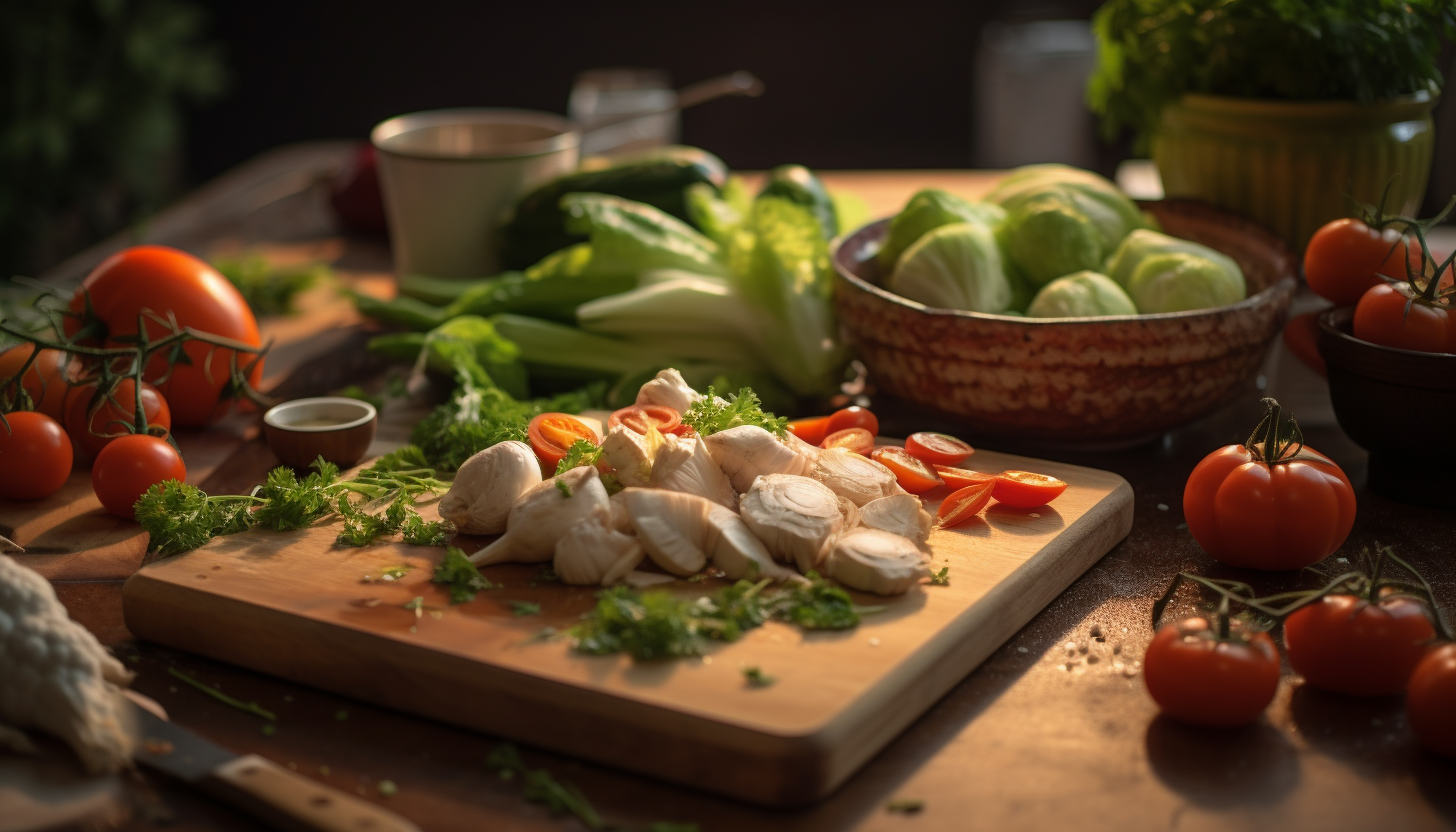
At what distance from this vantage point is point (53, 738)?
114 cm

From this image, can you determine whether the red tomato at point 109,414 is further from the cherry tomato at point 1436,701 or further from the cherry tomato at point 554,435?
the cherry tomato at point 1436,701

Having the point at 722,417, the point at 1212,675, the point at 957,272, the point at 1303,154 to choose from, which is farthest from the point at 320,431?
the point at 1303,154

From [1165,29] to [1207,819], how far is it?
147 centimetres

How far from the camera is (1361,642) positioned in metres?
1.19

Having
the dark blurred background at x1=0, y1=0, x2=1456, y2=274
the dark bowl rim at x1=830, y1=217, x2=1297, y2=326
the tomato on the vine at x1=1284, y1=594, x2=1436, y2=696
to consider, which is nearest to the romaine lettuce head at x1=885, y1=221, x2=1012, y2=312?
the dark bowl rim at x1=830, y1=217, x2=1297, y2=326

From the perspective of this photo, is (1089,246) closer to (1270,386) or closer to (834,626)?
(1270,386)

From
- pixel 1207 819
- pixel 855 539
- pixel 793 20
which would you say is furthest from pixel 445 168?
pixel 793 20

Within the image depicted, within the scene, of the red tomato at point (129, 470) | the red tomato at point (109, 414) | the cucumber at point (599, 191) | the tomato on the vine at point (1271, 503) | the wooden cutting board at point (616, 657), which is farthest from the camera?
the cucumber at point (599, 191)

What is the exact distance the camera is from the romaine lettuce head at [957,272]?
1818 mm

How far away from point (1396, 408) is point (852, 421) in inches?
27.6

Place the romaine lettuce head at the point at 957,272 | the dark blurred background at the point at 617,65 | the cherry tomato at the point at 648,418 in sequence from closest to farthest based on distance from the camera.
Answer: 1. the cherry tomato at the point at 648,418
2. the romaine lettuce head at the point at 957,272
3. the dark blurred background at the point at 617,65

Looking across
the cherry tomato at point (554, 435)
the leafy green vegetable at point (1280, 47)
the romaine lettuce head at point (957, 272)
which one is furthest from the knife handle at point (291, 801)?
the leafy green vegetable at point (1280, 47)

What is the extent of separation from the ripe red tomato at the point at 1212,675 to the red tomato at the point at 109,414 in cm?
135

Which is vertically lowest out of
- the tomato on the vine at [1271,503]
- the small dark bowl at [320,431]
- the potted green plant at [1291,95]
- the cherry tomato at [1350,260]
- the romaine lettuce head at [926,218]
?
the tomato on the vine at [1271,503]
